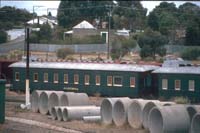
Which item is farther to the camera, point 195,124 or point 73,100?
point 73,100

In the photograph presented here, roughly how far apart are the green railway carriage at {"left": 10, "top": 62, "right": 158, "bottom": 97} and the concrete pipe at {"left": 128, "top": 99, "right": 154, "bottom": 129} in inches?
464

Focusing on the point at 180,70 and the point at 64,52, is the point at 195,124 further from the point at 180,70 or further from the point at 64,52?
the point at 64,52

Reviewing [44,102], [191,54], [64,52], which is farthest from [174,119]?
[64,52]

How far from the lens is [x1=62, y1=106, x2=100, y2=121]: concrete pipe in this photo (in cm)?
2514

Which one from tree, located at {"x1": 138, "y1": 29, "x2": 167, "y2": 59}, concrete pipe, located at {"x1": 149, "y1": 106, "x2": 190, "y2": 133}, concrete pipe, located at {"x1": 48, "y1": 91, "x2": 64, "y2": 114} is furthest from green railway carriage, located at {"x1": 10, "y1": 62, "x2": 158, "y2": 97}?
tree, located at {"x1": 138, "y1": 29, "x2": 167, "y2": 59}

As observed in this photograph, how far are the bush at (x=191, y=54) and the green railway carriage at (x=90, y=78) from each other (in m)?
21.1

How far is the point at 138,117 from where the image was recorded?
22.2 meters

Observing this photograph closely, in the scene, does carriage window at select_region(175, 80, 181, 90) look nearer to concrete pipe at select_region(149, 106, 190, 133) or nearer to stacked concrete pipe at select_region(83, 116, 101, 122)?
stacked concrete pipe at select_region(83, 116, 101, 122)

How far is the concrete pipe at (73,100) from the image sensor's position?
90.8 feet

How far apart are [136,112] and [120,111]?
3.65 ft

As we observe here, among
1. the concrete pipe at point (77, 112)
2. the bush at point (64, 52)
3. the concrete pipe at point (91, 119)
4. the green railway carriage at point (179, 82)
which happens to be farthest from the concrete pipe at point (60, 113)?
the bush at point (64, 52)

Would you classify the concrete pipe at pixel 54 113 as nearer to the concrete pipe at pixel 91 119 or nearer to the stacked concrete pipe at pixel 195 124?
the concrete pipe at pixel 91 119

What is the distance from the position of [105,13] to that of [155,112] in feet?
327

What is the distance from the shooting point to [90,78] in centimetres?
3769
